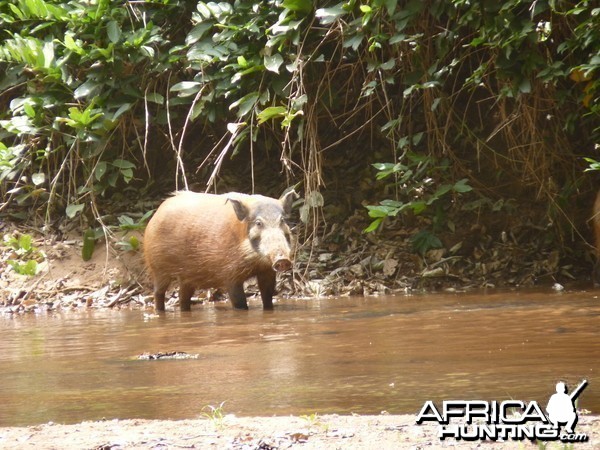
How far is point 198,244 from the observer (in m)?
8.54

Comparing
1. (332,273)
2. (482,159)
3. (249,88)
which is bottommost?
(332,273)

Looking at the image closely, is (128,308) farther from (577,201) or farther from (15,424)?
(15,424)

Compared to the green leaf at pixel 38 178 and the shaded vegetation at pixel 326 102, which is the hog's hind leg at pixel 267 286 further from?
the green leaf at pixel 38 178

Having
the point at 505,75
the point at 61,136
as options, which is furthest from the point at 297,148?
the point at 505,75

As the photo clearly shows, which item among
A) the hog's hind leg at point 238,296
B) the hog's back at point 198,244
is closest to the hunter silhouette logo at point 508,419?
the hog's hind leg at point 238,296

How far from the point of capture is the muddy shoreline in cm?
291

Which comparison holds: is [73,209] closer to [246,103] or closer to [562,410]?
[246,103]

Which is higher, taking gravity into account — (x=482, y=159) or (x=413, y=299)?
(x=482, y=159)

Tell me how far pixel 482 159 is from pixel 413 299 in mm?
2375

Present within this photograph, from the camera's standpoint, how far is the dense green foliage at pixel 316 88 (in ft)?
26.6

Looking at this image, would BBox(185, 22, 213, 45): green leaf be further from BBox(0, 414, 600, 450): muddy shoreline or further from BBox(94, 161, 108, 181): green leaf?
BBox(0, 414, 600, 450): muddy shoreline

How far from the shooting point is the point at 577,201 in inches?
361

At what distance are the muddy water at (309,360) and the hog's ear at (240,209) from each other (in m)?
1.07

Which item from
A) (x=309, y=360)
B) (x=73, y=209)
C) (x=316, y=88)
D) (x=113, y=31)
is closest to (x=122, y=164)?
(x=73, y=209)
